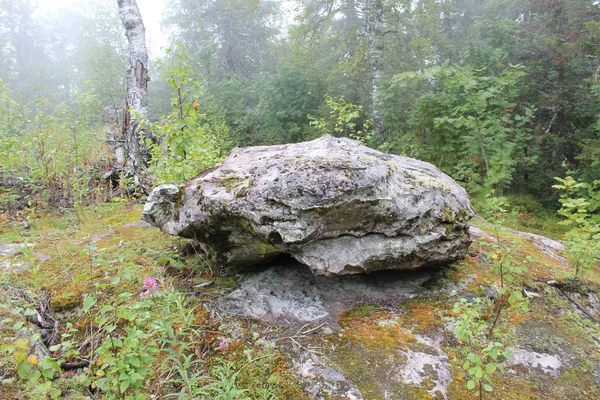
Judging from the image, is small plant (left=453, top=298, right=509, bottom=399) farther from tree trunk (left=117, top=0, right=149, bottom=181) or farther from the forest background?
tree trunk (left=117, top=0, right=149, bottom=181)

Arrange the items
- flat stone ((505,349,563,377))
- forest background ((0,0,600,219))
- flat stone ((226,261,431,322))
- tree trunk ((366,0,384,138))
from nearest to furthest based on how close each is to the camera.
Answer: flat stone ((505,349,563,377)), flat stone ((226,261,431,322)), forest background ((0,0,600,219)), tree trunk ((366,0,384,138))

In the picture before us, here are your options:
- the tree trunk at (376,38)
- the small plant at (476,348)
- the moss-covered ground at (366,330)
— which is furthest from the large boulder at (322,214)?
the tree trunk at (376,38)

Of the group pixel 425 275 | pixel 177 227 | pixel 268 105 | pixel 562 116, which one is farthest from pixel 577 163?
Answer: pixel 177 227

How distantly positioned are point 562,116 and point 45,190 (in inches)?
451

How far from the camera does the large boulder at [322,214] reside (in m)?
2.30

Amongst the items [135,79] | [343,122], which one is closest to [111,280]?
[135,79]

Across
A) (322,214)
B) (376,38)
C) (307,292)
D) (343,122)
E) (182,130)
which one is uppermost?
(376,38)

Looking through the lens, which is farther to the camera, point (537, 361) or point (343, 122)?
point (343, 122)

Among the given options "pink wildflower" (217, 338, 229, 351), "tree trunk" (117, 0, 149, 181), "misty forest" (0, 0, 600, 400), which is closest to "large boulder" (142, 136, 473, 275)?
"misty forest" (0, 0, 600, 400)

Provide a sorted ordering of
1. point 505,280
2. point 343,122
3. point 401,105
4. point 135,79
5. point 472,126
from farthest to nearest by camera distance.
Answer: point 343,122 < point 401,105 < point 135,79 < point 472,126 < point 505,280

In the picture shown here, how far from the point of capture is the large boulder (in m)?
2.30

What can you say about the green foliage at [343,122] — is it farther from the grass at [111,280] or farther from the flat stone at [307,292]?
the grass at [111,280]

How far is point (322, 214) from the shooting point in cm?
230

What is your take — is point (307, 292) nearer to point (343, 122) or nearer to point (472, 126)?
point (472, 126)
